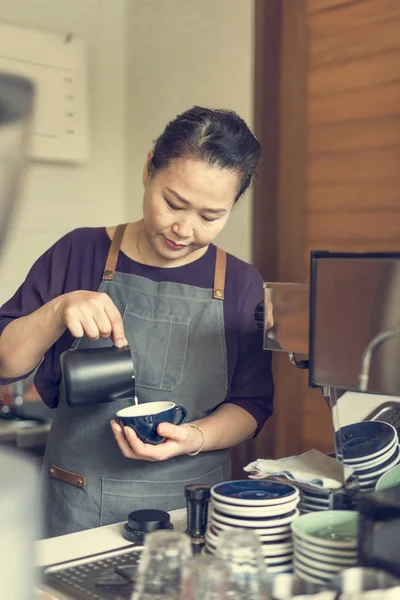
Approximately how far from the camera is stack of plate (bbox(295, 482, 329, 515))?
4.22 ft

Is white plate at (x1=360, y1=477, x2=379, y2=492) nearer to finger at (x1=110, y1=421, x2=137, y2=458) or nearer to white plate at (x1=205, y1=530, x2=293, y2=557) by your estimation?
white plate at (x1=205, y1=530, x2=293, y2=557)

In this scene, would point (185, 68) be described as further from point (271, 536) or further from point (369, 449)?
point (271, 536)

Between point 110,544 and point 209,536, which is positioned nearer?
point 209,536

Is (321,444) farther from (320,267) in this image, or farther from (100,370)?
(320,267)

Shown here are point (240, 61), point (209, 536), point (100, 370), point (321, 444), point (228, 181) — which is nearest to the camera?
point (209, 536)

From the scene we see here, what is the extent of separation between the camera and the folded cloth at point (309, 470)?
4.17ft

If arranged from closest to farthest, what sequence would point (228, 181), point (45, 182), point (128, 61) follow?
point (228, 181)
point (45, 182)
point (128, 61)

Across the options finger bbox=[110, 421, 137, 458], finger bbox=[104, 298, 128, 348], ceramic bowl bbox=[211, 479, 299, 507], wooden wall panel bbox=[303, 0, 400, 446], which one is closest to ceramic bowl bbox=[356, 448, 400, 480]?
ceramic bowl bbox=[211, 479, 299, 507]

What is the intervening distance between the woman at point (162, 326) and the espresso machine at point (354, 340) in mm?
358

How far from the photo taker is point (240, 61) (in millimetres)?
2852

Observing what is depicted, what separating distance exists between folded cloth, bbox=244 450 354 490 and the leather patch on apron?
446 millimetres

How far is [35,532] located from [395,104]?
2.20 metres

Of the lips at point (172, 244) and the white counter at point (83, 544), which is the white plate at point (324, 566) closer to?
the white counter at point (83, 544)

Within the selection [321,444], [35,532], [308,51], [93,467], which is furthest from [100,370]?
[308,51]
